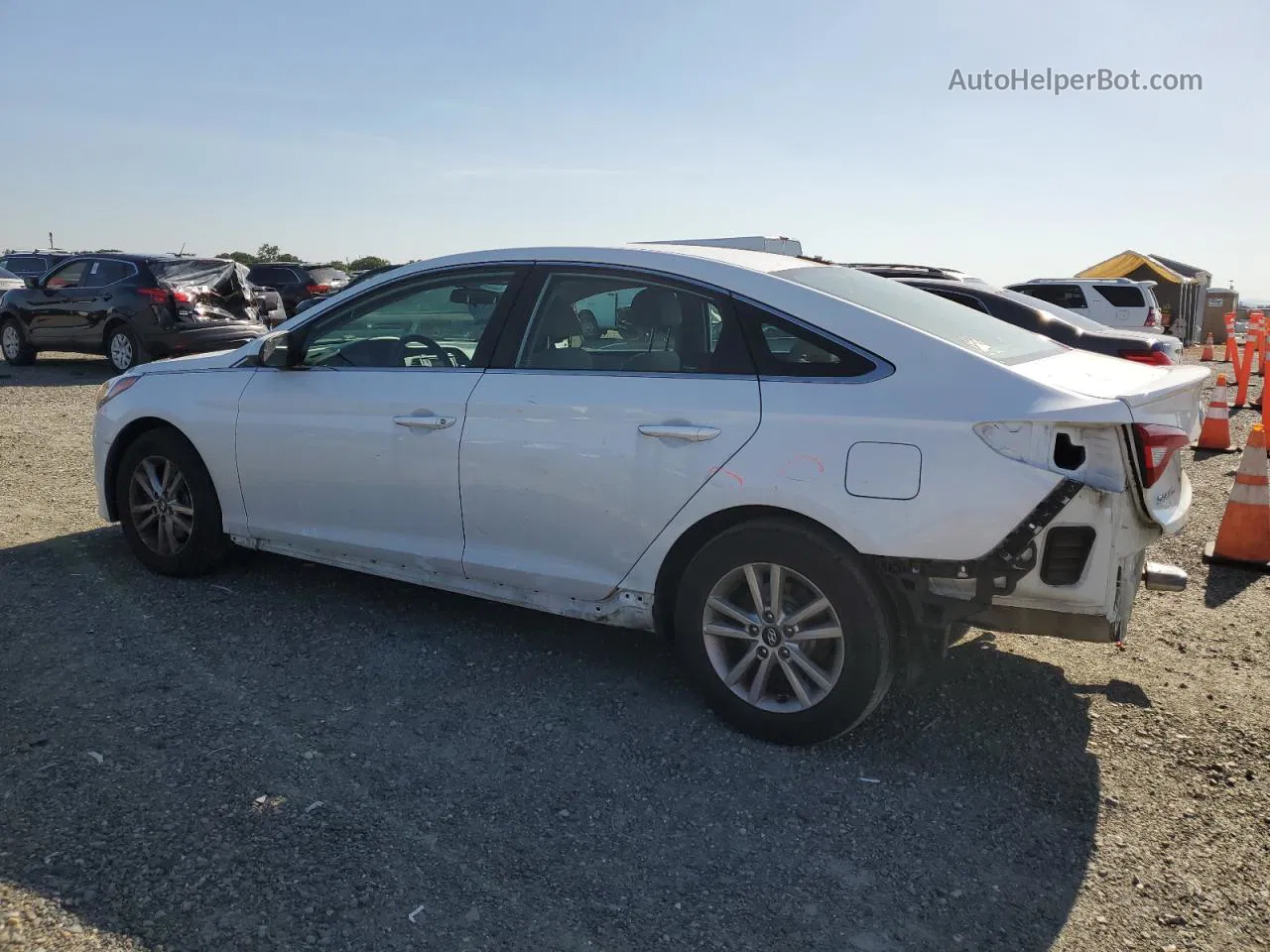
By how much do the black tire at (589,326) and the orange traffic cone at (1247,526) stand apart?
13.2 feet

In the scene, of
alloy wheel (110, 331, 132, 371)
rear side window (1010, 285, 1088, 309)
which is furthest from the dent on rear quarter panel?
rear side window (1010, 285, 1088, 309)

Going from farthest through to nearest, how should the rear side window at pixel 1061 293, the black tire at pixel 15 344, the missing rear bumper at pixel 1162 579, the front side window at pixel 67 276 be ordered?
1. the rear side window at pixel 1061 293
2. the black tire at pixel 15 344
3. the front side window at pixel 67 276
4. the missing rear bumper at pixel 1162 579

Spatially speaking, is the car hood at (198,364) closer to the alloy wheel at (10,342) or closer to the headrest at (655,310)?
the headrest at (655,310)

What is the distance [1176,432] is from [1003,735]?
1211 millimetres

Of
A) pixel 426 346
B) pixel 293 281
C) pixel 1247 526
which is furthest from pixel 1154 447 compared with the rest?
pixel 293 281

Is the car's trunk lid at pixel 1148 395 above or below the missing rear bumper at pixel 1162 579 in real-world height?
above

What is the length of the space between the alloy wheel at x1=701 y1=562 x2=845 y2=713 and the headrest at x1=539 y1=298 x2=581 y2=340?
3.92ft

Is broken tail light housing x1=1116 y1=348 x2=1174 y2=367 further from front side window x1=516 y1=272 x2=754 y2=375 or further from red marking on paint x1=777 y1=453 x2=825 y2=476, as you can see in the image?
red marking on paint x1=777 y1=453 x2=825 y2=476

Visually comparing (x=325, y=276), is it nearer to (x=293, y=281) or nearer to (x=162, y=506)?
(x=293, y=281)

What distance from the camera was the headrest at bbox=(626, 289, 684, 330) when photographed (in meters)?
3.93

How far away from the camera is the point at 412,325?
15.2 ft

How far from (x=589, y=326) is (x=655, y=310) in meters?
0.29

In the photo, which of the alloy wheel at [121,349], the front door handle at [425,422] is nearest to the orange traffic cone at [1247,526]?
the front door handle at [425,422]

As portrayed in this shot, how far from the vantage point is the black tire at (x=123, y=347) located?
1487cm
